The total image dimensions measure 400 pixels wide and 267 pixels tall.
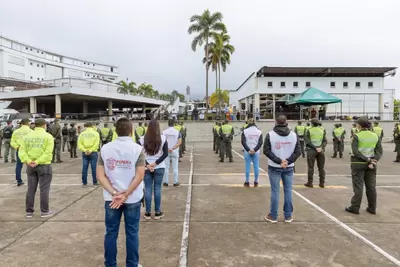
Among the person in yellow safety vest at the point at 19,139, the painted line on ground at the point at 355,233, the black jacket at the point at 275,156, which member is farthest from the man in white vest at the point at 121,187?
the person in yellow safety vest at the point at 19,139

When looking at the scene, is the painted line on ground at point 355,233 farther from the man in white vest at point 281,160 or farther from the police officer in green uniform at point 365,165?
the man in white vest at point 281,160

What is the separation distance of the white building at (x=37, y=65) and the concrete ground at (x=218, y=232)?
225ft

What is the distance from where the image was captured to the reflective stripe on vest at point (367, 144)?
5.48 m

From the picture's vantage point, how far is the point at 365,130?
5.62 meters

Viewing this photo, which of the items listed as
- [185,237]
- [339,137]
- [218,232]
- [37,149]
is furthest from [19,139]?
[339,137]

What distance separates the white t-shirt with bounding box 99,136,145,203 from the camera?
3053 millimetres

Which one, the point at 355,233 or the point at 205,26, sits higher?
the point at 205,26

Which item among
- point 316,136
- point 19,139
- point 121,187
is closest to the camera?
point 121,187

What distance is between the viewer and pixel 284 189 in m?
5.07

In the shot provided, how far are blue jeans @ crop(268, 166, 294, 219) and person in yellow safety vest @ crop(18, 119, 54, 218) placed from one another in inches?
164

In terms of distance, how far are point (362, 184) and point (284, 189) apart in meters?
1.70

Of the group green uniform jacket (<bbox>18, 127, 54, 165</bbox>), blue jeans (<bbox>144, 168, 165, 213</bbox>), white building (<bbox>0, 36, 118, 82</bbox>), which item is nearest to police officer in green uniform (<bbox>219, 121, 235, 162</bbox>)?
blue jeans (<bbox>144, 168, 165, 213</bbox>)

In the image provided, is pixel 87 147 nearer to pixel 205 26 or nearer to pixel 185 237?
pixel 185 237

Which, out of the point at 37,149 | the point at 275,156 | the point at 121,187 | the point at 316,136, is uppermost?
the point at 316,136
